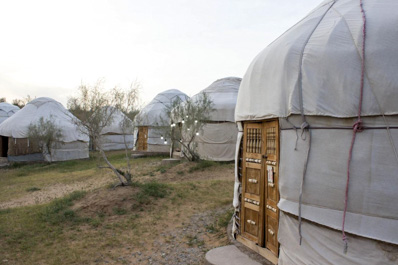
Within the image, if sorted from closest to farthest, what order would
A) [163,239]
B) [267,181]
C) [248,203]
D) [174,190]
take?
[267,181]
[248,203]
[163,239]
[174,190]

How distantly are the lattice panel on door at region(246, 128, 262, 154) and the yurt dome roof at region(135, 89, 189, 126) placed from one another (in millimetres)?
13092

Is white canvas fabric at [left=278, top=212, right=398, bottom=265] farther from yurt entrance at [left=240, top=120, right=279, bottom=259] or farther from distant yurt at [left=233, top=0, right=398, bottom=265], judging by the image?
yurt entrance at [left=240, top=120, right=279, bottom=259]

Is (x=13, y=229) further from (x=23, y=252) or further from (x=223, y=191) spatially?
(x=223, y=191)

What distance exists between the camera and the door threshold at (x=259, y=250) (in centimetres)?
345

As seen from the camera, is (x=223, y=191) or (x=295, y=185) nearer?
(x=295, y=185)

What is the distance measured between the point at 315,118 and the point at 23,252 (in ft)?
14.3

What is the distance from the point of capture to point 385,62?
96.2 inches

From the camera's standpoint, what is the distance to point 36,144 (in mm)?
15078

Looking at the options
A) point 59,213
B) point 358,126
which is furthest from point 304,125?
point 59,213

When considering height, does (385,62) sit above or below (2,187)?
above

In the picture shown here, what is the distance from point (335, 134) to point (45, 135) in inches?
577

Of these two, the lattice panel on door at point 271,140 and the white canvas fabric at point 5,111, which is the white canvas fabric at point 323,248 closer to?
the lattice panel on door at point 271,140

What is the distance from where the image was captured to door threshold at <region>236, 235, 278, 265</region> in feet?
11.3

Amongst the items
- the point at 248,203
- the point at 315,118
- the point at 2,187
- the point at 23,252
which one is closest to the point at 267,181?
the point at 248,203
